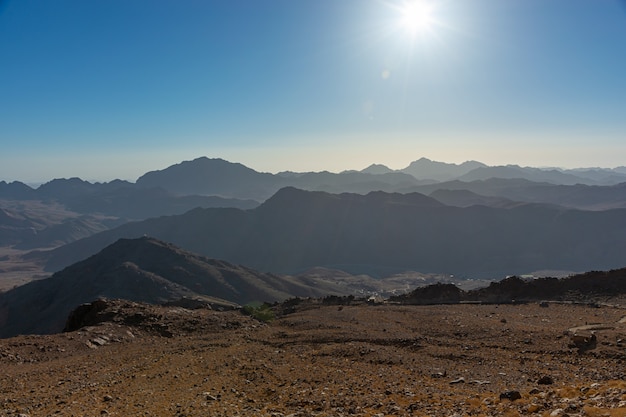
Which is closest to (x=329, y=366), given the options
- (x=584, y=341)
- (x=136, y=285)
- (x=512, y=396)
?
(x=512, y=396)

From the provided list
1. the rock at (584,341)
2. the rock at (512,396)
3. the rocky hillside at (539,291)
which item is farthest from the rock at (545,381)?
the rocky hillside at (539,291)

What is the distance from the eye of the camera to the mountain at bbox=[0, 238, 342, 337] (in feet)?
280

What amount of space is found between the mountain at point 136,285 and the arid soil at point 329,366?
2287 inches

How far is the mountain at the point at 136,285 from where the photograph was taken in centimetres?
8544

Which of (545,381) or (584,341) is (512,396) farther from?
(584,341)

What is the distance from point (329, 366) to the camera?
12797 mm

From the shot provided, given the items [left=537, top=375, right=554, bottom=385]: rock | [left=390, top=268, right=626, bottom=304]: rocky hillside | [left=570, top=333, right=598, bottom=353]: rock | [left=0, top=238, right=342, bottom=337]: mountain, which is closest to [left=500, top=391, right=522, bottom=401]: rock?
[left=537, top=375, right=554, bottom=385]: rock

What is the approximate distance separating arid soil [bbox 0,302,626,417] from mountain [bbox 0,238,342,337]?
58082 millimetres

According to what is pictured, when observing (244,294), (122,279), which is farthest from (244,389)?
(244,294)

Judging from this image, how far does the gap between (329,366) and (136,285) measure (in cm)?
8688

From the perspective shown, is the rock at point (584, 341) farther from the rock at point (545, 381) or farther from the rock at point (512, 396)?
the rock at point (512, 396)

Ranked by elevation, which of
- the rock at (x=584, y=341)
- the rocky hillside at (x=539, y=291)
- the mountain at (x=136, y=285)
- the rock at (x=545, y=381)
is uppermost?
the rock at (x=545, y=381)

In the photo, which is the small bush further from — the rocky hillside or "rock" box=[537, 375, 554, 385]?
"rock" box=[537, 375, 554, 385]

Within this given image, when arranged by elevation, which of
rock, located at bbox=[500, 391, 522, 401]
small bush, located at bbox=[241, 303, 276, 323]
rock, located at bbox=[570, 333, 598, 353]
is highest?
rock, located at bbox=[500, 391, 522, 401]
